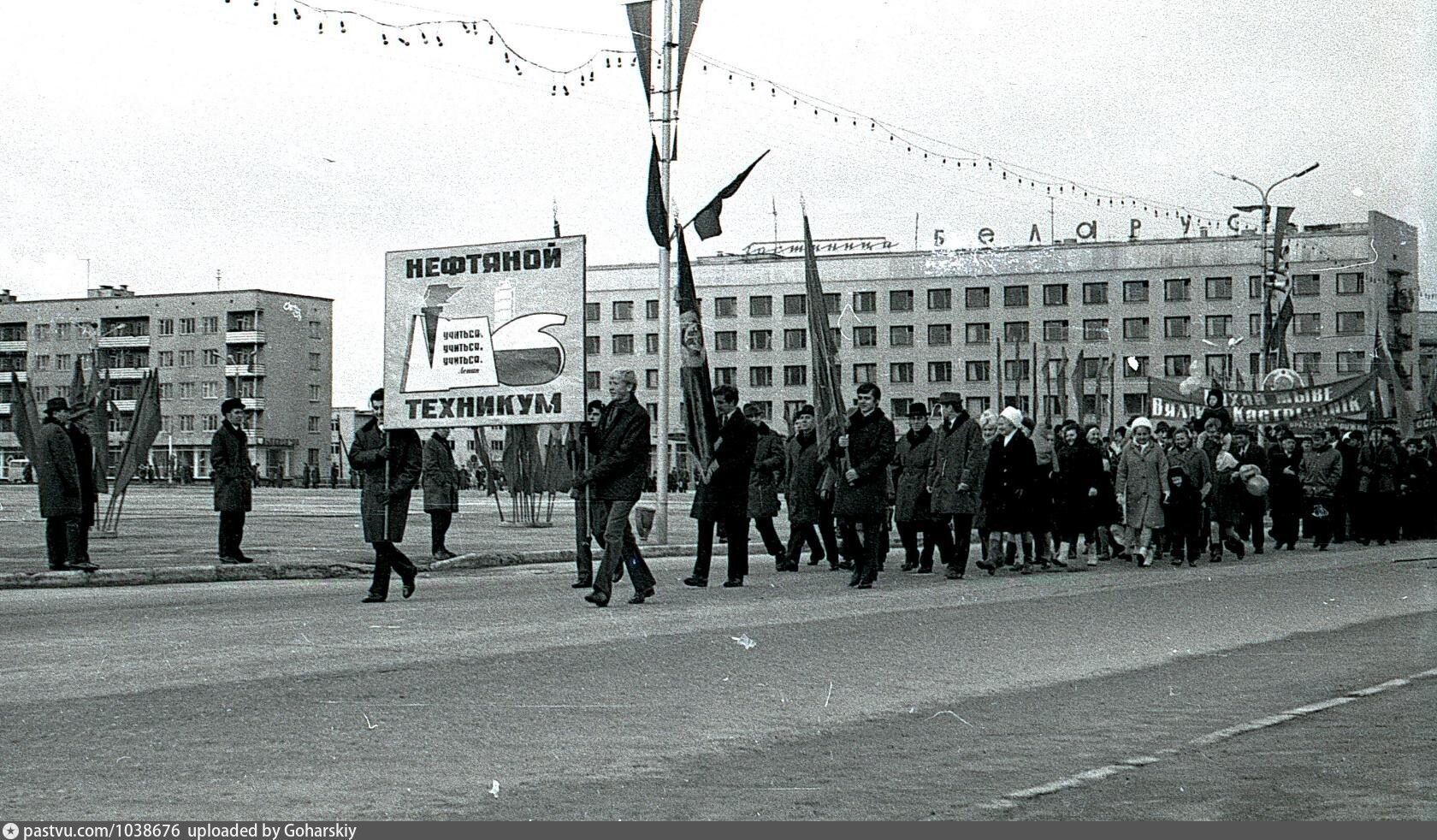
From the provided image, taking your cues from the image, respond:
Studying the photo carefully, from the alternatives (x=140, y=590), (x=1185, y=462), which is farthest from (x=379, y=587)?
(x=1185, y=462)

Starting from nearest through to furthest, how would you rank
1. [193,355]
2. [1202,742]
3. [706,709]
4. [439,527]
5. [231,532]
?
1. [1202,742]
2. [706,709]
3. [231,532]
4. [439,527]
5. [193,355]

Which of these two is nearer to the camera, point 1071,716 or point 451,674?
point 1071,716

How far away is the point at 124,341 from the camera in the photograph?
131 metres

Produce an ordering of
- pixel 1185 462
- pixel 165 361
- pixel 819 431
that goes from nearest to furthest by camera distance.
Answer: pixel 819 431 < pixel 1185 462 < pixel 165 361

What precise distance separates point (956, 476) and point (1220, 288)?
314 feet

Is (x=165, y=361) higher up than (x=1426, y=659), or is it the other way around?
(x=165, y=361)

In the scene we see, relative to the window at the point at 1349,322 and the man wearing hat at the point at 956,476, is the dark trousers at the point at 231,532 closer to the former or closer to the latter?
the man wearing hat at the point at 956,476

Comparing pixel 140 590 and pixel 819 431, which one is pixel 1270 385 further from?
pixel 140 590

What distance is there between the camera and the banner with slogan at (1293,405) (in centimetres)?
3484

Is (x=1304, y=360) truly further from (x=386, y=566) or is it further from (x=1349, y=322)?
(x=386, y=566)

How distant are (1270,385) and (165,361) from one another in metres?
108

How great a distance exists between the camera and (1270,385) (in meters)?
39.6

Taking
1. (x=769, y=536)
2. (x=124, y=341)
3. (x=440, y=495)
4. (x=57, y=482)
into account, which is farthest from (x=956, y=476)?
(x=124, y=341)

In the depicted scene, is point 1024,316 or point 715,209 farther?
point 1024,316
